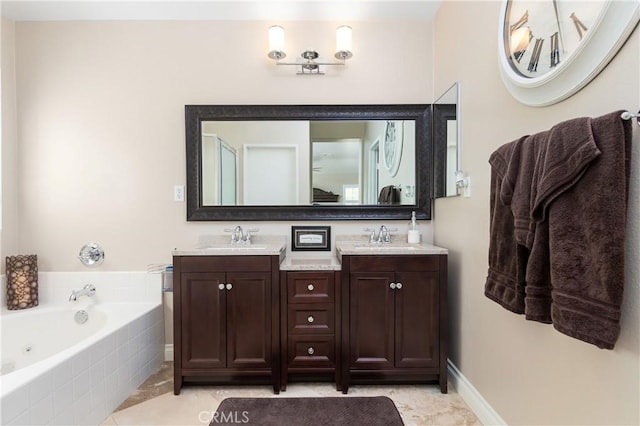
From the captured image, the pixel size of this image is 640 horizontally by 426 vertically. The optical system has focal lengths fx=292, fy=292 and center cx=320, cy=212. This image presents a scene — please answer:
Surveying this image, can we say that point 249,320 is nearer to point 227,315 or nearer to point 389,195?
point 227,315

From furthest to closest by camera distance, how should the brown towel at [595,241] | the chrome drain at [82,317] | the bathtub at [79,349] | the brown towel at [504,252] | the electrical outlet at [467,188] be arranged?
the chrome drain at [82,317] < the electrical outlet at [467,188] < the bathtub at [79,349] < the brown towel at [504,252] < the brown towel at [595,241]

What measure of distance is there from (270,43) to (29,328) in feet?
8.13

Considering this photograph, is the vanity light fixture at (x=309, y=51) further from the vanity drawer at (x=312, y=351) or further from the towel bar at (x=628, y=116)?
the vanity drawer at (x=312, y=351)

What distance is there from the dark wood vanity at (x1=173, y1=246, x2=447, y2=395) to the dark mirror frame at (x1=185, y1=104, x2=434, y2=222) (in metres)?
0.50

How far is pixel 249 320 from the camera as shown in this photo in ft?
5.67

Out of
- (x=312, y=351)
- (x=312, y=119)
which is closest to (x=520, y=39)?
(x=312, y=119)

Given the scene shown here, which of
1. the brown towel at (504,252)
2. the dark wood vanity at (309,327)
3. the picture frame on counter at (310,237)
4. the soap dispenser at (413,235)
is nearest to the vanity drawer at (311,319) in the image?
the dark wood vanity at (309,327)

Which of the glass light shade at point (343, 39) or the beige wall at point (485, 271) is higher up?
the glass light shade at point (343, 39)

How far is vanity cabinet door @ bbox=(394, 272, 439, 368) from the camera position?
5.67 ft

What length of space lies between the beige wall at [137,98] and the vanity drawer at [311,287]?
532mm

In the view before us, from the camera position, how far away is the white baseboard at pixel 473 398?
1.43 m

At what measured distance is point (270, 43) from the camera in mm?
2035

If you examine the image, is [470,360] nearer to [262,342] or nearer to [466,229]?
[466,229]

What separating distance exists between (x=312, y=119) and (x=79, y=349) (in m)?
1.91
